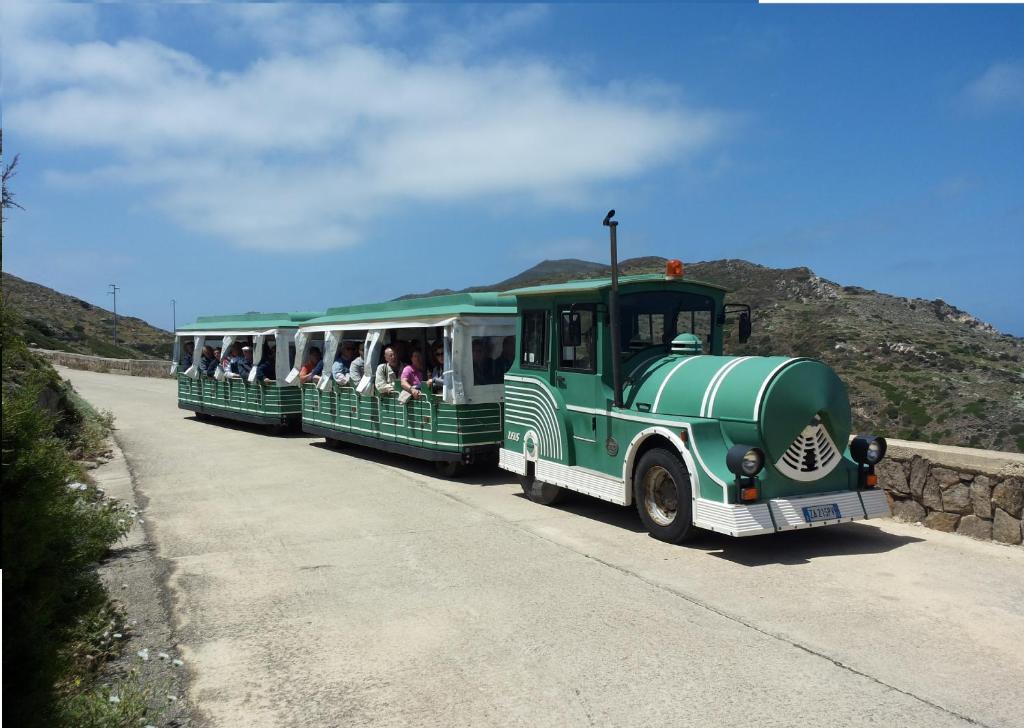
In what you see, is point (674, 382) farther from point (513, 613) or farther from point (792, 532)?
point (513, 613)

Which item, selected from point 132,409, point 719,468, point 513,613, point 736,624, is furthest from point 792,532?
point 132,409

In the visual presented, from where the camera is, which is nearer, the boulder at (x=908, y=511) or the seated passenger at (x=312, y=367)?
the boulder at (x=908, y=511)

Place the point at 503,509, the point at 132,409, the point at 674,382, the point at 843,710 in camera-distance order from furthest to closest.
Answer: the point at 132,409 → the point at 503,509 → the point at 674,382 → the point at 843,710

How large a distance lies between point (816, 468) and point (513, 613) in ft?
10.4

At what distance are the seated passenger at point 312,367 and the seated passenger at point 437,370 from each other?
3578 mm

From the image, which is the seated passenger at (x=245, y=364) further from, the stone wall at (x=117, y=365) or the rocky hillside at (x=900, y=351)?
the stone wall at (x=117, y=365)

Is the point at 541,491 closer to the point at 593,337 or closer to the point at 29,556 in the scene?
the point at 593,337

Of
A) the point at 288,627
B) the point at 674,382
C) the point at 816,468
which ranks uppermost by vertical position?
the point at 674,382

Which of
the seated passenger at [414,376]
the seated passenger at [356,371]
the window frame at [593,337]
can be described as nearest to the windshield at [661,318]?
the window frame at [593,337]

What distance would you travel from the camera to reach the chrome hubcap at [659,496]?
7.46m

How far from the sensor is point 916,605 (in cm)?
562

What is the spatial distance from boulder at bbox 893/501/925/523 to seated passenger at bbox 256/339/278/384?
12048 millimetres

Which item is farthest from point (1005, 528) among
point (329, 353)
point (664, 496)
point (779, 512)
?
point (329, 353)

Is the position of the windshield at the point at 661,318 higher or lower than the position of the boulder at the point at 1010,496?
higher
